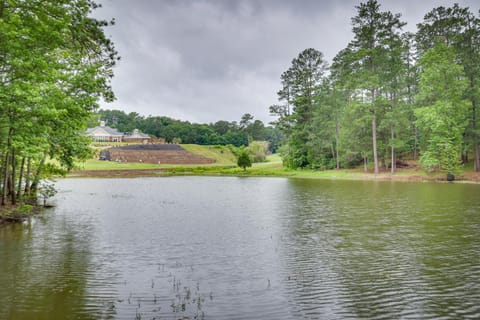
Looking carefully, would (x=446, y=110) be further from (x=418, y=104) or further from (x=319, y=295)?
(x=319, y=295)

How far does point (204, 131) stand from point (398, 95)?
106 metres

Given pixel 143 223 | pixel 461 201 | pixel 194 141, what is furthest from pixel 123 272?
pixel 194 141

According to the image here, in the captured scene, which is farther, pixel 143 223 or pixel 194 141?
pixel 194 141

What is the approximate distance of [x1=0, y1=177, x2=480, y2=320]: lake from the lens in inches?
313

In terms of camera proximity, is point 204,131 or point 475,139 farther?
point 204,131

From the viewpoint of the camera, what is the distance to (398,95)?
175 ft

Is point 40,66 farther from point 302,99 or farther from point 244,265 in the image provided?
point 302,99

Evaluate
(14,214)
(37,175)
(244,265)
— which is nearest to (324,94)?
(37,175)

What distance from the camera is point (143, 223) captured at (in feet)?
61.1

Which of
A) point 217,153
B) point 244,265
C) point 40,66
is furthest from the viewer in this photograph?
point 217,153

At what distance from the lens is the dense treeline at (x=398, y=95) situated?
1719 inches

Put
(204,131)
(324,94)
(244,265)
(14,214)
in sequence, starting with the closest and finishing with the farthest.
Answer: (244,265)
(14,214)
(324,94)
(204,131)

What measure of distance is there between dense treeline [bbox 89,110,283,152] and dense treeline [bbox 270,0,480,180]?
74038mm

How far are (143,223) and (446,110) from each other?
3853 cm
